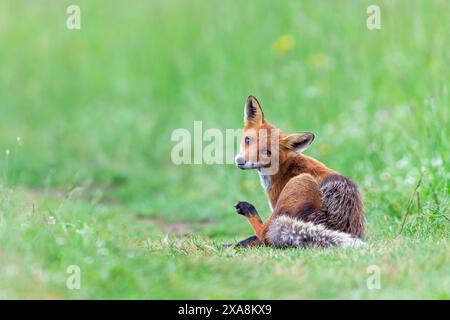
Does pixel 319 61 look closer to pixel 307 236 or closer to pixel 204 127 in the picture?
pixel 204 127

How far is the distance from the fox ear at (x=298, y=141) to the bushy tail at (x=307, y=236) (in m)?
0.68

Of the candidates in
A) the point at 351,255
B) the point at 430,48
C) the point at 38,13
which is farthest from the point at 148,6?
the point at 351,255

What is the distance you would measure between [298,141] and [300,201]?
1.85ft

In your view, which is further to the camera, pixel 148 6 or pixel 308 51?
pixel 148 6

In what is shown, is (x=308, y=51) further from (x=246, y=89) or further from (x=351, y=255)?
(x=351, y=255)

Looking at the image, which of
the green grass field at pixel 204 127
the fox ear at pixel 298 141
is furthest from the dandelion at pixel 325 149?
the fox ear at pixel 298 141

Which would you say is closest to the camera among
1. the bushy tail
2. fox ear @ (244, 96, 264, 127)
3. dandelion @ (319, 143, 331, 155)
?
the bushy tail

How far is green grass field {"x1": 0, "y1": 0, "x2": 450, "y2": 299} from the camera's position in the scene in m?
5.46

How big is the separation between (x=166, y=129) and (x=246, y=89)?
1661mm

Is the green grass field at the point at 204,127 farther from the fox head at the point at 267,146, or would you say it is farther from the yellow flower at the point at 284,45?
the fox head at the point at 267,146

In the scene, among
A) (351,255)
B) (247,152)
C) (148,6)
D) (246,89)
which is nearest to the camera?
(351,255)

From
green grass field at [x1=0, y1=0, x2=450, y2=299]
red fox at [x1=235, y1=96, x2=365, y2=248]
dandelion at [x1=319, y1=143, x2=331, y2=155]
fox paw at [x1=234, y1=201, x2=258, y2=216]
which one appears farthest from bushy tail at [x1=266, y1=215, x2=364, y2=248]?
dandelion at [x1=319, y1=143, x2=331, y2=155]

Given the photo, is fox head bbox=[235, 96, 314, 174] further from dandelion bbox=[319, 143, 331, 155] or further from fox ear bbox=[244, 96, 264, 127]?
dandelion bbox=[319, 143, 331, 155]

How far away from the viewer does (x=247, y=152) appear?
6.82 meters
